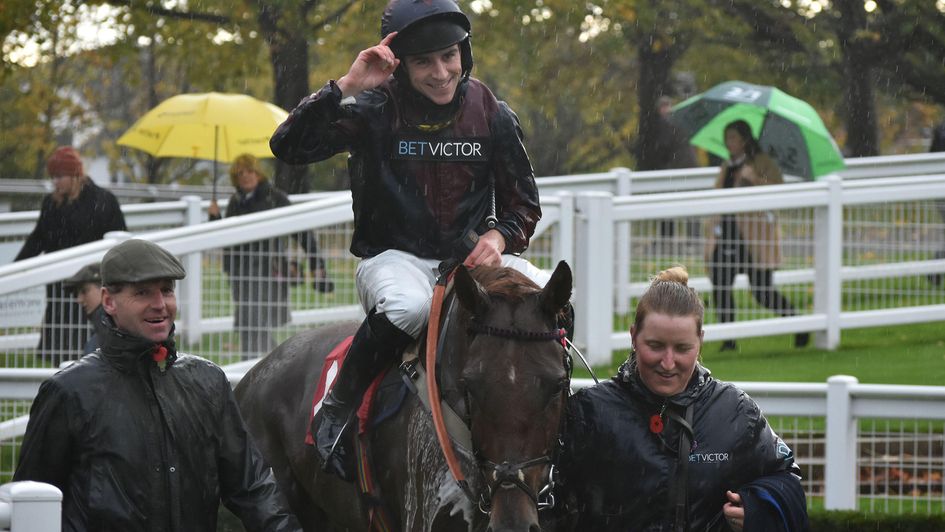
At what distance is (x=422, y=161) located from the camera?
5.13 m

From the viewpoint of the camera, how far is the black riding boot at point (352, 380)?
4.93m

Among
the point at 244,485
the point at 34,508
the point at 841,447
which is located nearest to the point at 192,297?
the point at 841,447

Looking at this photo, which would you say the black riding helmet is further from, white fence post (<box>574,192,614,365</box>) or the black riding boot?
white fence post (<box>574,192,614,365</box>)

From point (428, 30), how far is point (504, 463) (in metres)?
1.67

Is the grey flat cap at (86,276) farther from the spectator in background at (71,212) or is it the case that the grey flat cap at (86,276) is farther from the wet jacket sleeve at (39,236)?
the wet jacket sleeve at (39,236)

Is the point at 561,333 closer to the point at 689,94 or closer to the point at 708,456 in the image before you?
the point at 708,456

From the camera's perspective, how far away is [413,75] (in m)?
5.09

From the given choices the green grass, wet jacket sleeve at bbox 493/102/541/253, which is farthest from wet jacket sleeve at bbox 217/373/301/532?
the green grass

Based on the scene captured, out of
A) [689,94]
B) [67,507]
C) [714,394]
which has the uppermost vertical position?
[689,94]

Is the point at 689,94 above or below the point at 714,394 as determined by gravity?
above

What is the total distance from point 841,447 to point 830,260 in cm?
471

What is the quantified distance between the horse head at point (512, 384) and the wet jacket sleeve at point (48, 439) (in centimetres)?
117

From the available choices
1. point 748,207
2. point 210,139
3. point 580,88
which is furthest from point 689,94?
point 748,207

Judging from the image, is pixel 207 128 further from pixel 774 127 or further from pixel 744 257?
pixel 744 257
